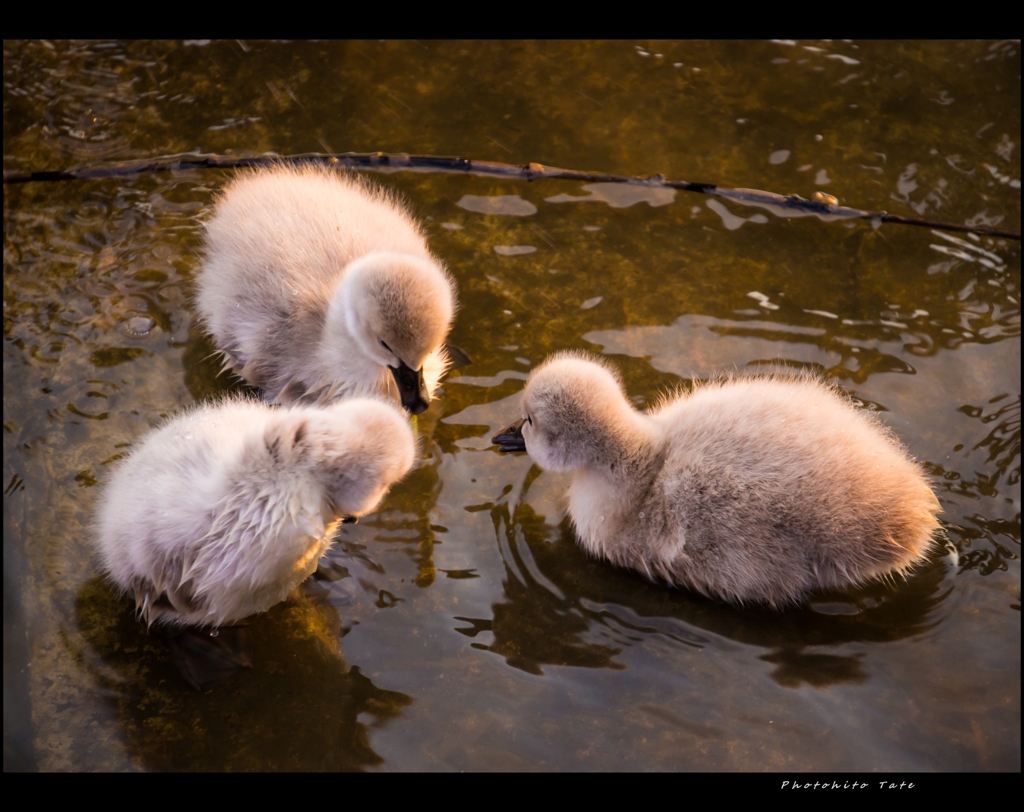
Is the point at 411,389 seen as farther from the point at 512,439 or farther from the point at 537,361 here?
the point at 537,361

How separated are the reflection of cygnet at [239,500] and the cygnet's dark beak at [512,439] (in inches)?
17.5

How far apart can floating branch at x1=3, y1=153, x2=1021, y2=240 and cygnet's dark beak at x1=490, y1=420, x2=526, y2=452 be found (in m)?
1.29

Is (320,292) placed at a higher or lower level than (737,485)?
higher

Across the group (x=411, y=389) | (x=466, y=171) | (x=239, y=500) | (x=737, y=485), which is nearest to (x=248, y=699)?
(x=239, y=500)

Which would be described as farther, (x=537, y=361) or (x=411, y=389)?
(x=537, y=361)

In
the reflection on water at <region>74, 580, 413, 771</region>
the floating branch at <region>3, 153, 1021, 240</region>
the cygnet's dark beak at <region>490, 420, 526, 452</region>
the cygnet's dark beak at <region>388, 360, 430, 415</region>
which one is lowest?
the reflection on water at <region>74, 580, 413, 771</region>

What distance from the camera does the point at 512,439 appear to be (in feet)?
8.16

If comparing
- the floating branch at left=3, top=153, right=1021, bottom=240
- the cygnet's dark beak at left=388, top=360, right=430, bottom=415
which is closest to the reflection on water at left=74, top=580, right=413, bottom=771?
the cygnet's dark beak at left=388, top=360, right=430, bottom=415

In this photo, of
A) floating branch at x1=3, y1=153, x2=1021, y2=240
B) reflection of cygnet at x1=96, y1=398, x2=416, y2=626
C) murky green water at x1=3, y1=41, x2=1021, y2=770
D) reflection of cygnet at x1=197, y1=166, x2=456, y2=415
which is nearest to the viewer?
reflection of cygnet at x1=96, y1=398, x2=416, y2=626

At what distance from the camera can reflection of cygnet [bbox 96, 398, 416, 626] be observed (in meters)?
2.00

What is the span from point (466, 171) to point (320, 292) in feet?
3.37

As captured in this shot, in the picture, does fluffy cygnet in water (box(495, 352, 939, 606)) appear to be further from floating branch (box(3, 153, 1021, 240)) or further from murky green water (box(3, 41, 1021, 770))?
floating branch (box(3, 153, 1021, 240))

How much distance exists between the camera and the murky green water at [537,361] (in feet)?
6.89

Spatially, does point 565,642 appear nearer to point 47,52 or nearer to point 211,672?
point 211,672
